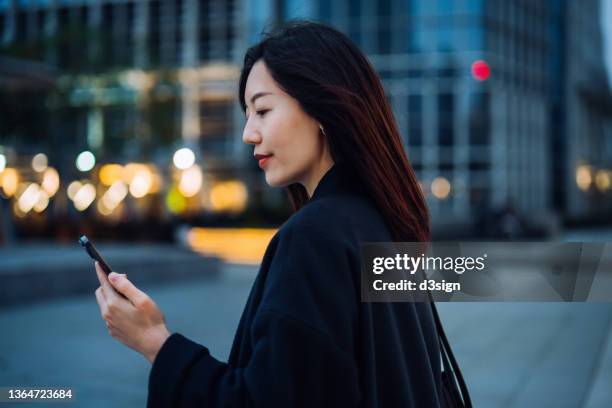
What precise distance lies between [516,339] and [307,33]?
293 inches

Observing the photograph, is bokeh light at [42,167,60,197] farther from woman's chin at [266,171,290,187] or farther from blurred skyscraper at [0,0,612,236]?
woman's chin at [266,171,290,187]

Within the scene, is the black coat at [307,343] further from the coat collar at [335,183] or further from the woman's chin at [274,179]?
the woman's chin at [274,179]

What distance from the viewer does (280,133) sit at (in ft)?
5.14

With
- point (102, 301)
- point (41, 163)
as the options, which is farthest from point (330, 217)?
point (41, 163)

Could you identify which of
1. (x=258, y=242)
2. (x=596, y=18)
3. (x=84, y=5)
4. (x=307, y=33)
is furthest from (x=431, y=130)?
(x=307, y=33)

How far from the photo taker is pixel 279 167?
1599 millimetres

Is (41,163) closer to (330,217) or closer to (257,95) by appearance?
(257,95)

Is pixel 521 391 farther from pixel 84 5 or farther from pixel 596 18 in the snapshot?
pixel 596 18

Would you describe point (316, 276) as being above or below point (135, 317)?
above

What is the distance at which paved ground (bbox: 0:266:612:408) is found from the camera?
5.67m

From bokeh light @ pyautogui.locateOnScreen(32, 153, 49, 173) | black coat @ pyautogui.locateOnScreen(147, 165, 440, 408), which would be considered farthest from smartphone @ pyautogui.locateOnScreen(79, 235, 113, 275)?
bokeh light @ pyautogui.locateOnScreen(32, 153, 49, 173)

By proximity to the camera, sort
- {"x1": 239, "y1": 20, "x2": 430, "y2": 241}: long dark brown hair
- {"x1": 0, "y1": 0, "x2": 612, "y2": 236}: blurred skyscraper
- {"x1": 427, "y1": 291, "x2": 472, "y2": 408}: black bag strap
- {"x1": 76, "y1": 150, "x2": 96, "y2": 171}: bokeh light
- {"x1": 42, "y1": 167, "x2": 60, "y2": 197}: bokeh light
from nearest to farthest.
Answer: {"x1": 239, "y1": 20, "x2": 430, "y2": 241}: long dark brown hair < {"x1": 427, "y1": 291, "x2": 472, "y2": 408}: black bag strap < {"x1": 76, "y1": 150, "x2": 96, "y2": 171}: bokeh light < {"x1": 42, "y1": 167, "x2": 60, "y2": 197}: bokeh light < {"x1": 0, "y1": 0, "x2": 612, "y2": 236}: blurred skyscraper

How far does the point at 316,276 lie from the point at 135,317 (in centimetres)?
41

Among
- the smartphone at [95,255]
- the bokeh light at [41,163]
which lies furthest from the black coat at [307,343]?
the bokeh light at [41,163]
